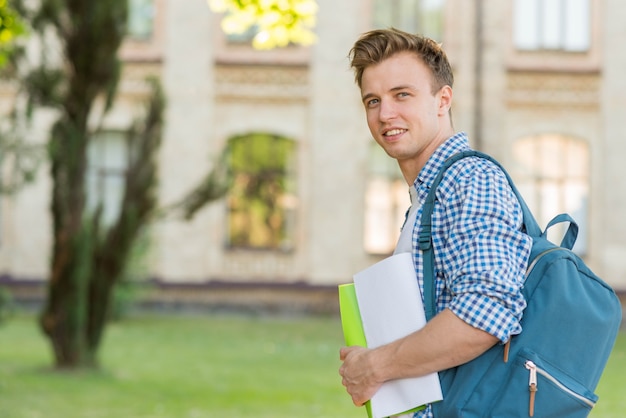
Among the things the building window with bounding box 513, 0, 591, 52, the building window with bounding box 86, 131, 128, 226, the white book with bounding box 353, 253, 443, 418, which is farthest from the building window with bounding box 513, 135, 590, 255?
the white book with bounding box 353, 253, 443, 418

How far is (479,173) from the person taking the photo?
2469 mm

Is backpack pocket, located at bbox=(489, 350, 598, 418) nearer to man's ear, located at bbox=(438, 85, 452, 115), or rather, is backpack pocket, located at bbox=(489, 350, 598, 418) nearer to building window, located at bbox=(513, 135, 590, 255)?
man's ear, located at bbox=(438, 85, 452, 115)

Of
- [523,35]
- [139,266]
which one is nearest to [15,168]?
[139,266]

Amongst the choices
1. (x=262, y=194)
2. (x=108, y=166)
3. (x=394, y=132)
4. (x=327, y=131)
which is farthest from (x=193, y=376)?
(x=394, y=132)

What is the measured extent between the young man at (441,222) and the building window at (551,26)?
21.3 meters

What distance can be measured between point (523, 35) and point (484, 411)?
21809 mm

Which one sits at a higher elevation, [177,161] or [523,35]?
[523,35]

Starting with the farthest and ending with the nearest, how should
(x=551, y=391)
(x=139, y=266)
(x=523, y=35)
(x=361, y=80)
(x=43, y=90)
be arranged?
(x=523, y=35), (x=139, y=266), (x=43, y=90), (x=361, y=80), (x=551, y=391)

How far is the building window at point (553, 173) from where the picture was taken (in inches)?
914

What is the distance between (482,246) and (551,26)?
21993mm

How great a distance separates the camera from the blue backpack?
2.42 meters

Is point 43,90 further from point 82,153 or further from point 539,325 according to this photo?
point 539,325

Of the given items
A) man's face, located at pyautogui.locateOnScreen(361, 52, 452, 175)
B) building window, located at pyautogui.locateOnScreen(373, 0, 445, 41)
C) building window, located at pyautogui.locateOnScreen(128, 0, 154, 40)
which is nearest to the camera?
man's face, located at pyautogui.locateOnScreen(361, 52, 452, 175)

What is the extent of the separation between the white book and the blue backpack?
0.26 ft
